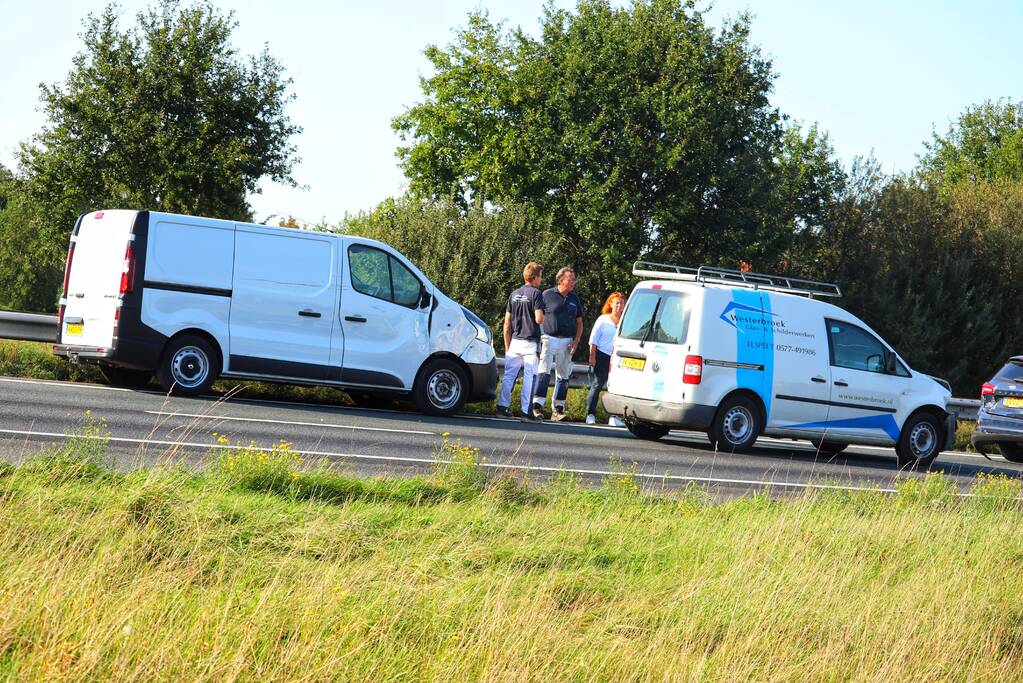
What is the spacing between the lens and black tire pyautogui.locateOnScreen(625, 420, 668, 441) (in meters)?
15.6

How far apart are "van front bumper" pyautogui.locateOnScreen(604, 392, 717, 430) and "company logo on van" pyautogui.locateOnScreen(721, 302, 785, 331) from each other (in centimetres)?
104

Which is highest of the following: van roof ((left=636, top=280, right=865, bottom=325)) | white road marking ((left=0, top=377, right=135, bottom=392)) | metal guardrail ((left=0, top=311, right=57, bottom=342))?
van roof ((left=636, top=280, right=865, bottom=325))

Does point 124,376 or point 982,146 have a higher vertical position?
point 982,146

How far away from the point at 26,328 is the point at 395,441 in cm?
792

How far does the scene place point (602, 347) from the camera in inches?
682

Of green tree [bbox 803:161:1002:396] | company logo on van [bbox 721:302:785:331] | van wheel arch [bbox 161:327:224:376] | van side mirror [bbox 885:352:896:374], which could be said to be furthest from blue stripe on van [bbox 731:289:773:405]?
green tree [bbox 803:161:1002:396]

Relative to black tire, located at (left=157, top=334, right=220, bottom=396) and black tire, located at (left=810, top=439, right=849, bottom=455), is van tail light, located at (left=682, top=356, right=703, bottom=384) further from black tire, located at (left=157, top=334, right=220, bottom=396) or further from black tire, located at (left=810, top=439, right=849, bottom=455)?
black tire, located at (left=157, top=334, right=220, bottom=396)

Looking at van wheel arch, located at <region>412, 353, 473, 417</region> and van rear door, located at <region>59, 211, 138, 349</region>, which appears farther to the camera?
van wheel arch, located at <region>412, 353, 473, 417</region>

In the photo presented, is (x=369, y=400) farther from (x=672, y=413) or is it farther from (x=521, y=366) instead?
(x=672, y=413)

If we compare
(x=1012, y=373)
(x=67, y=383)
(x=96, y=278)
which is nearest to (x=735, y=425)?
(x=1012, y=373)

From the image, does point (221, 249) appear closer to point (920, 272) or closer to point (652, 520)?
point (652, 520)

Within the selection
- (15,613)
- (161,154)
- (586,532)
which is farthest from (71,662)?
(161,154)

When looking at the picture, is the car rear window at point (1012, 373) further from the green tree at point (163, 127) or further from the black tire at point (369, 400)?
the green tree at point (163, 127)

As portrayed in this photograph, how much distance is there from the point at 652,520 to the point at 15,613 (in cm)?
425
